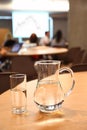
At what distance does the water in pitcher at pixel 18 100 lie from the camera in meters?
1.15

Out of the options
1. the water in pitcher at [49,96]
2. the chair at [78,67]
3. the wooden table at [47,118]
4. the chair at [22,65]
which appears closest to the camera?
the wooden table at [47,118]

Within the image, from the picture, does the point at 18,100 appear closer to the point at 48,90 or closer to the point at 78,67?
the point at 48,90

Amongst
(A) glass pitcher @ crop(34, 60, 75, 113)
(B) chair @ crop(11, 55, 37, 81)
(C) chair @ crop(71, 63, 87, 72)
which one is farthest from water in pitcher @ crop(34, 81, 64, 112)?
(B) chair @ crop(11, 55, 37, 81)

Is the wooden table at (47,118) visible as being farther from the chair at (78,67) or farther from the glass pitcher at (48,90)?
the chair at (78,67)

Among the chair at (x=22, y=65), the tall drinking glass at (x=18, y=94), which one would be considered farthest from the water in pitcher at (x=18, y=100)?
the chair at (x=22, y=65)

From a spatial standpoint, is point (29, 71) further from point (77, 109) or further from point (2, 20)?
point (2, 20)

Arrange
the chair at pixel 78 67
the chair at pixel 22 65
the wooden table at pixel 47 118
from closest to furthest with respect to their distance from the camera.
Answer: the wooden table at pixel 47 118 < the chair at pixel 78 67 < the chair at pixel 22 65

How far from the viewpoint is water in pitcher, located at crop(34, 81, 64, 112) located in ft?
3.73

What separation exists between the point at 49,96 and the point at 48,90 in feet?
0.08

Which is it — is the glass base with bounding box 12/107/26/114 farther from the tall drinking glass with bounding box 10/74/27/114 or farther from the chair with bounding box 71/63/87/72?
the chair with bounding box 71/63/87/72

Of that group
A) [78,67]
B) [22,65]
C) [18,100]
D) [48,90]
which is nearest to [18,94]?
[18,100]

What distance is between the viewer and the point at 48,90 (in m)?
1.15

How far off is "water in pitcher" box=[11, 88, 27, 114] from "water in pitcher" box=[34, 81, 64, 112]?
0.06 meters

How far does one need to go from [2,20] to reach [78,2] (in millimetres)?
12416
